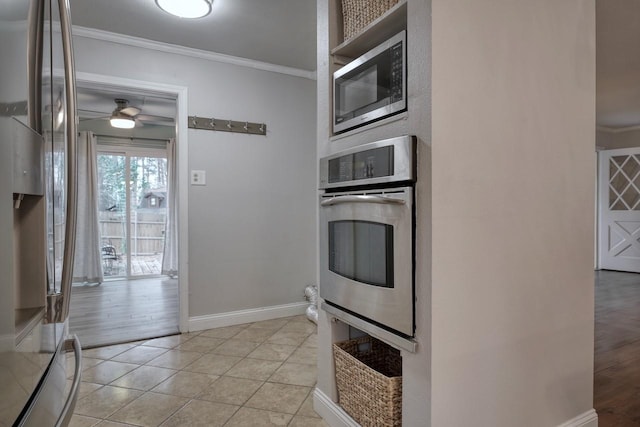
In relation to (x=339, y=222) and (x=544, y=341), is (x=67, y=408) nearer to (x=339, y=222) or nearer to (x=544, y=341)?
(x=339, y=222)

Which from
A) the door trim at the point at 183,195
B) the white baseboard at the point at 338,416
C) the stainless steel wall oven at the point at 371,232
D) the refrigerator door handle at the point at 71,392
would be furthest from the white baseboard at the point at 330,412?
the door trim at the point at 183,195

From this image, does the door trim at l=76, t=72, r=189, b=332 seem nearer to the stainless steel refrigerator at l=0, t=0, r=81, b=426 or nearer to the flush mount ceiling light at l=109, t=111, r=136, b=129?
the flush mount ceiling light at l=109, t=111, r=136, b=129

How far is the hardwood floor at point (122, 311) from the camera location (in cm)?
309

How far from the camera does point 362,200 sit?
1433 mm

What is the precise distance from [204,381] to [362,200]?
5.14ft

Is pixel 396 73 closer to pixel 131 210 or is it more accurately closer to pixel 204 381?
pixel 204 381

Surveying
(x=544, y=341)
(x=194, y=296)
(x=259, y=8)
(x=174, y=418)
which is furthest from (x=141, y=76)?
(x=544, y=341)

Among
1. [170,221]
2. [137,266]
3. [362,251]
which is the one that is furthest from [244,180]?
[137,266]

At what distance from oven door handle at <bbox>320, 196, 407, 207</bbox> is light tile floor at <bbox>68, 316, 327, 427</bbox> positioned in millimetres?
1060

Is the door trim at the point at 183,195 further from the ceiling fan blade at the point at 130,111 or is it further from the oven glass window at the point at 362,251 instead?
the ceiling fan blade at the point at 130,111

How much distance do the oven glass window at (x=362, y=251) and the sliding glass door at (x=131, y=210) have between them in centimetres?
504

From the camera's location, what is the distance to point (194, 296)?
3.14m

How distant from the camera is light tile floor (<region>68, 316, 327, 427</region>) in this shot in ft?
6.01

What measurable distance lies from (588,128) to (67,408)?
6.98 ft
